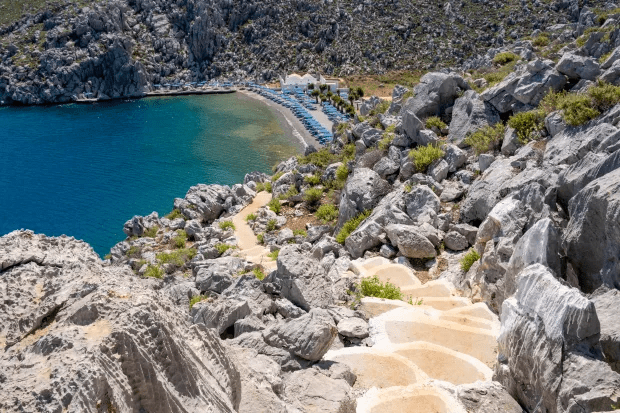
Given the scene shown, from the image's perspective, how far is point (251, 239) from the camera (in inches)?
1004

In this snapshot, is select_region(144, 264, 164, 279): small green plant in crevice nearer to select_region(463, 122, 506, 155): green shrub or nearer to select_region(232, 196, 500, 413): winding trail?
select_region(232, 196, 500, 413): winding trail

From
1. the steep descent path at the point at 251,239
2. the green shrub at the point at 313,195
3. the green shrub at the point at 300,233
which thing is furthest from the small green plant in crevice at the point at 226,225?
the green shrub at the point at 300,233

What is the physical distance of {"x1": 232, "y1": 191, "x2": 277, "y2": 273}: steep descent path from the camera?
20875mm

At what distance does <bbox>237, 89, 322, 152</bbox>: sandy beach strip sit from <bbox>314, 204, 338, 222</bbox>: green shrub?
25591mm

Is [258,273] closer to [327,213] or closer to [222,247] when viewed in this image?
[222,247]

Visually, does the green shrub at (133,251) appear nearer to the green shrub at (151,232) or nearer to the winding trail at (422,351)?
the green shrub at (151,232)

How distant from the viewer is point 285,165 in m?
38.7

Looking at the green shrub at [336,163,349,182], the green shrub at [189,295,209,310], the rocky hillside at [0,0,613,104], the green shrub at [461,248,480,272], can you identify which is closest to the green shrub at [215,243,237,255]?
the green shrub at [336,163,349,182]

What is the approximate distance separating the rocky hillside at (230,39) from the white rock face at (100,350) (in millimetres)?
89107

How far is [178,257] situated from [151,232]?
24.7 ft

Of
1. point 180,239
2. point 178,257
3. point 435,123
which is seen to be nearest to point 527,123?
point 435,123

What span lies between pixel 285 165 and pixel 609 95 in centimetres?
2693

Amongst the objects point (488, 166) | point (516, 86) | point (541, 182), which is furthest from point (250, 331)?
point (516, 86)

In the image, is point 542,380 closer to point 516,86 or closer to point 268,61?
point 516,86
